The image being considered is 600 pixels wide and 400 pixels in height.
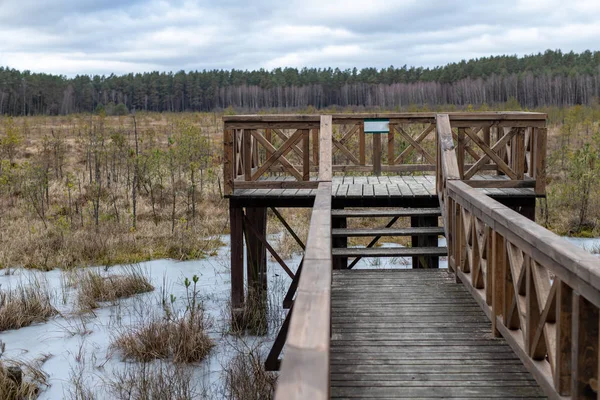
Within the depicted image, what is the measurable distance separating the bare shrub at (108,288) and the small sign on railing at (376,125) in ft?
14.2

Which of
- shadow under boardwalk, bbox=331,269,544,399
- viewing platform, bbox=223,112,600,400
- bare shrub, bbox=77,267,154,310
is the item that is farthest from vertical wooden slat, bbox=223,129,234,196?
bare shrub, bbox=77,267,154,310

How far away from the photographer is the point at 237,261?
8258 mm

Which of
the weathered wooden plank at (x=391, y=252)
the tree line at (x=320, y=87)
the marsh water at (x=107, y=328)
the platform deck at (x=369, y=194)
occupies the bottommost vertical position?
the marsh water at (x=107, y=328)

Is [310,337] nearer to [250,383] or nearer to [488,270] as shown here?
[488,270]

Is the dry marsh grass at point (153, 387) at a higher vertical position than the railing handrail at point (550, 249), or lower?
lower

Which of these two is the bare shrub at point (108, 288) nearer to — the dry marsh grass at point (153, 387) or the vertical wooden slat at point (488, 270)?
the dry marsh grass at point (153, 387)

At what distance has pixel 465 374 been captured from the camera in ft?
11.9

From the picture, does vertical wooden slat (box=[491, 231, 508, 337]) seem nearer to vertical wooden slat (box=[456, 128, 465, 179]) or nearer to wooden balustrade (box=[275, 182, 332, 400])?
wooden balustrade (box=[275, 182, 332, 400])

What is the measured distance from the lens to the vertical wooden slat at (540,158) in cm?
752

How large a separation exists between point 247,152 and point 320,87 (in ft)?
200

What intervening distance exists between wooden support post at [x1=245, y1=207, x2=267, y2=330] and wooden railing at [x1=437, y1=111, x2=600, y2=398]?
12.1ft

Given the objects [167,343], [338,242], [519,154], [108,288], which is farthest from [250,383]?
[108,288]

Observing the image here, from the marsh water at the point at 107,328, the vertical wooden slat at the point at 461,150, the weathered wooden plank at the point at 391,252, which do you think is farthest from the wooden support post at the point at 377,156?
the weathered wooden plank at the point at 391,252

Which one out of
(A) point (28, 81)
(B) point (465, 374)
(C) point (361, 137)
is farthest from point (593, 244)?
(A) point (28, 81)
